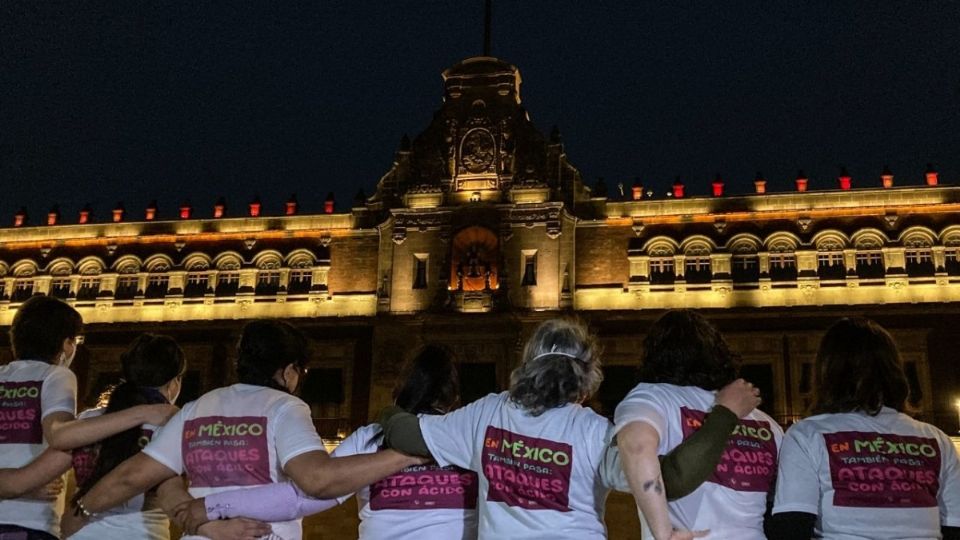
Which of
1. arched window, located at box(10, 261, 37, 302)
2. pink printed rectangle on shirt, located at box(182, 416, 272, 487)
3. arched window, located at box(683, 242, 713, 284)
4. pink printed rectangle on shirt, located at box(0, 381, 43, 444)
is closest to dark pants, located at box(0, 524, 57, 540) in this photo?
pink printed rectangle on shirt, located at box(0, 381, 43, 444)

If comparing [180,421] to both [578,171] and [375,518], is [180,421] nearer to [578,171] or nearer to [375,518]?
[375,518]

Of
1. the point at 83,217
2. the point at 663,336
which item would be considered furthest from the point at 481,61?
the point at 663,336

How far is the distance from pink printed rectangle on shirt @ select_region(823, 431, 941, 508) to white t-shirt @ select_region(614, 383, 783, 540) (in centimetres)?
37

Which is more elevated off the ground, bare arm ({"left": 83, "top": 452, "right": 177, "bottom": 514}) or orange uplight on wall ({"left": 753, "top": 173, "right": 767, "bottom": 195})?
orange uplight on wall ({"left": 753, "top": 173, "right": 767, "bottom": 195})

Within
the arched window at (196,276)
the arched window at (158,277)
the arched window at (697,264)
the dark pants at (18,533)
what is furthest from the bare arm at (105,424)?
the arched window at (158,277)

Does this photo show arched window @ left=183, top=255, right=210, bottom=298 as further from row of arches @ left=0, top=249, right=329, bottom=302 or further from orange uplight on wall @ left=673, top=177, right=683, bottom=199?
orange uplight on wall @ left=673, top=177, right=683, bottom=199

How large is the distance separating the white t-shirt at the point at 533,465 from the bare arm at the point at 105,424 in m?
1.62

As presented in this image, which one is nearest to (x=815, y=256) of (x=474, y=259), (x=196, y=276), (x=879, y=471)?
(x=474, y=259)

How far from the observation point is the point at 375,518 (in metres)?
5.47

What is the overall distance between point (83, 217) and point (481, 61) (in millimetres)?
15751

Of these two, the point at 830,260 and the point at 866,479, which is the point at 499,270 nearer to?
the point at 830,260

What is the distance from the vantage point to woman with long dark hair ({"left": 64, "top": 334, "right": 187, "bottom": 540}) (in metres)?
5.59

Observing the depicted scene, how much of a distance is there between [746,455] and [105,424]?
3.57 metres

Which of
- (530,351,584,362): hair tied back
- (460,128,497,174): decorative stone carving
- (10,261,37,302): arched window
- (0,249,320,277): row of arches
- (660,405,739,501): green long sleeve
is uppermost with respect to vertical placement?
(460,128,497,174): decorative stone carving
